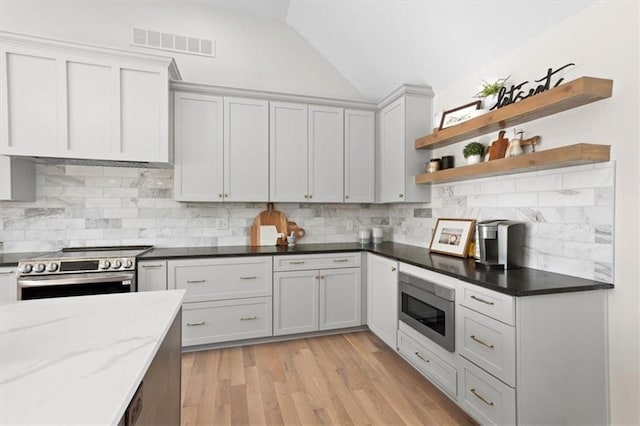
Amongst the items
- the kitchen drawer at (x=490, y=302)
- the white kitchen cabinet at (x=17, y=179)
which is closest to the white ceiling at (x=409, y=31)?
the kitchen drawer at (x=490, y=302)

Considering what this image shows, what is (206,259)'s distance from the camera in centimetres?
294

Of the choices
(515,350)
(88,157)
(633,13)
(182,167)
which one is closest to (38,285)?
(88,157)

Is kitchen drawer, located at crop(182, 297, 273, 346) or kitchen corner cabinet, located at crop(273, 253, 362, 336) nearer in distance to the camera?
kitchen drawer, located at crop(182, 297, 273, 346)

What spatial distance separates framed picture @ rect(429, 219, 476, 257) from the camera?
2.65 metres

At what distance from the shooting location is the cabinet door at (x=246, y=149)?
3248 mm

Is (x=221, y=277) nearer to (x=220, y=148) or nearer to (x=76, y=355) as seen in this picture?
(x=220, y=148)

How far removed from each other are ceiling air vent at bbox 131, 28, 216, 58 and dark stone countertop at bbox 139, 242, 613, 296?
6.85 ft

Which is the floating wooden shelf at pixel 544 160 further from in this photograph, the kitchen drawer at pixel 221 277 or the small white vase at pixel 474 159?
the kitchen drawer at pixel 221 277

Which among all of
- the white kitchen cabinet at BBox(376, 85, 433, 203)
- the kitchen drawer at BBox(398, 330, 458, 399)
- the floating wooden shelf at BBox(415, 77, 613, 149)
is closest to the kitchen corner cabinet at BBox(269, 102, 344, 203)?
the white kitchen cabinet at BBox(376, 85, 433, 203)

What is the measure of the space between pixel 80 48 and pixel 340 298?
316cm

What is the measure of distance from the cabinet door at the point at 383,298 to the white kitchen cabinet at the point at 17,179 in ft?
10.4

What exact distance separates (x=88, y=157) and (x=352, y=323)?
9.34ft

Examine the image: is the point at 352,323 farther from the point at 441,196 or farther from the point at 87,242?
the point at 87,242

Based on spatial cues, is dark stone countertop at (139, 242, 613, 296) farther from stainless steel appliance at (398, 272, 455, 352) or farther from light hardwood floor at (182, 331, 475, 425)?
light hardwood floor at (182, 331, 475, 425)
